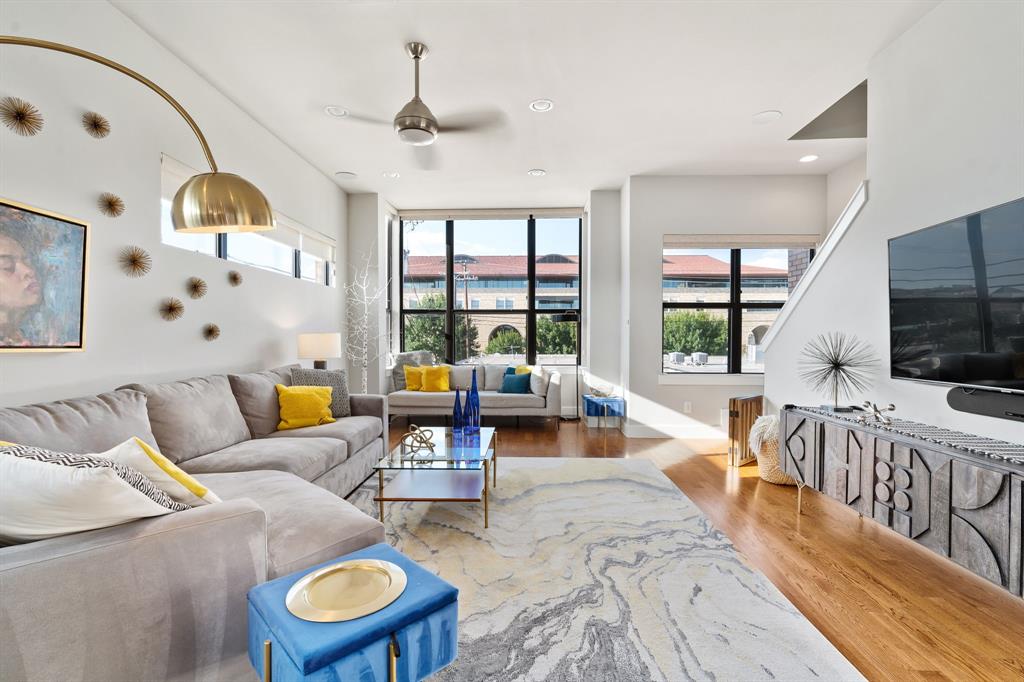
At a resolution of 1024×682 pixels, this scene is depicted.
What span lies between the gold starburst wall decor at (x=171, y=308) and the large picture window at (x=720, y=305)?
4.50 metres

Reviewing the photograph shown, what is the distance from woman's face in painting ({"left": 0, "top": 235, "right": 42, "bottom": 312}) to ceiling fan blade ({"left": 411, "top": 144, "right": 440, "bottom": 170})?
116 inches

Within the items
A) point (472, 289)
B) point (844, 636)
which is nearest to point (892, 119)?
point (844, 636)

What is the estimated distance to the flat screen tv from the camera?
1859 mm

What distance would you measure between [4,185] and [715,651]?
3.40 meters

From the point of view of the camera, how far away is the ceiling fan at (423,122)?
2846 millimetres

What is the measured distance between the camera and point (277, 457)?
100 inches

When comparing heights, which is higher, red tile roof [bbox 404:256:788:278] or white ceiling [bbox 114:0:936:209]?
white ceiling [bbox 114:0:936:209]

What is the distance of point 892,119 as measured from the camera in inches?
106

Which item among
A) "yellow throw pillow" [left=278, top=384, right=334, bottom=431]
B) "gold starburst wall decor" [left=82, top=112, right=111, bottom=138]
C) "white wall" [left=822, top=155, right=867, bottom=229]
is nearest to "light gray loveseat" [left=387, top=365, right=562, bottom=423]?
"yellow throw pillow" [left=278, top=384, right=334, bottom=431]

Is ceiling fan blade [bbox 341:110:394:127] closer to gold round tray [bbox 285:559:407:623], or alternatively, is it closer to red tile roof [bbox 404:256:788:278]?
red tile roof [bbox 404:256:788:278]

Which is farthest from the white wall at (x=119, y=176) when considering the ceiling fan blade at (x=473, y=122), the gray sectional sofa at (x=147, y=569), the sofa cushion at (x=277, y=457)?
the ceiling fan blade at (x=473, y=122)

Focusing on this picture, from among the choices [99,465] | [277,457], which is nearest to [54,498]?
[99,465]

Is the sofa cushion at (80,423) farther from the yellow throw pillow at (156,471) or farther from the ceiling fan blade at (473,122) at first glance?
the ceiling fan blade at (473,122)

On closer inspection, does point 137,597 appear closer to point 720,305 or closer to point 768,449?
point 768,449
